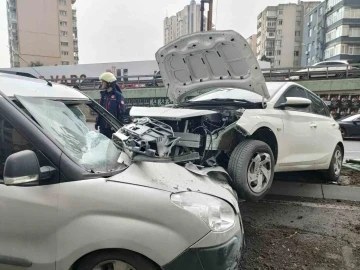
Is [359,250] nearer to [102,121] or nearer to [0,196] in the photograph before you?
[102,121]

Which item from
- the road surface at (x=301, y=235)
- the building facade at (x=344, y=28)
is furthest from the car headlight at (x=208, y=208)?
the building facade at (x=344, y=28)

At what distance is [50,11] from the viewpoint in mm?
70062

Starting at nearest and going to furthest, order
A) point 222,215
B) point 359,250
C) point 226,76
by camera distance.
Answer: point 222,215
point 359,250
point 226,76

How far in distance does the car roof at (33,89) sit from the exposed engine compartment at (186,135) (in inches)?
23.3

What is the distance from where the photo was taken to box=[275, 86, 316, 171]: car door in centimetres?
417

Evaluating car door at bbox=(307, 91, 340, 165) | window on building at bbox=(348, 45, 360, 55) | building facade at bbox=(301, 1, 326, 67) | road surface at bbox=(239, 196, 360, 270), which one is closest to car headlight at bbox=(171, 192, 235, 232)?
road surface at bbox=(239, 196, 360, 270)

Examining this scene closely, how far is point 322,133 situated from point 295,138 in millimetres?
787

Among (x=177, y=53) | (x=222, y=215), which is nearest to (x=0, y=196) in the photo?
(x=222, y=215)

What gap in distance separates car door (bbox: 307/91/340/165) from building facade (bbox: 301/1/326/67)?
59156 mm

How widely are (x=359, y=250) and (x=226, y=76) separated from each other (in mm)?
2455

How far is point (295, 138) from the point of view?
4.30 m

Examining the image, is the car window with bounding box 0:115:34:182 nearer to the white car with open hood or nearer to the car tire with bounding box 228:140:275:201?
the white car with open hood

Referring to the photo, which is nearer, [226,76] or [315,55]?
[226,76]

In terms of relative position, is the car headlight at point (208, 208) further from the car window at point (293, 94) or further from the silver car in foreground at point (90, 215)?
the car window at point (293, 94)
